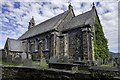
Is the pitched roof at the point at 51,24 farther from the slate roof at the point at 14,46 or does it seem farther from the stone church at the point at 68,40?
the slate roof at the point at 14,46

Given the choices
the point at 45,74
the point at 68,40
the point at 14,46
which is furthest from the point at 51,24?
the point at 45,74

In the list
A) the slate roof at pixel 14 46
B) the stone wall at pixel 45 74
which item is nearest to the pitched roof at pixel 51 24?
the slate roof at pixel 14 46

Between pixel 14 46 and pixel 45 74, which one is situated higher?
pixel 14 46

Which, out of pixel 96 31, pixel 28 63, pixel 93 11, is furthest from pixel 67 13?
pixel 28 63

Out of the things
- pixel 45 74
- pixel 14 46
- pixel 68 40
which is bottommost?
pixel 45 74

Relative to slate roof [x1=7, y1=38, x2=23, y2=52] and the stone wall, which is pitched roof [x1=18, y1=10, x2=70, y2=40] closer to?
slate roof [x1=7, y1=38, x2=23, y2=52]

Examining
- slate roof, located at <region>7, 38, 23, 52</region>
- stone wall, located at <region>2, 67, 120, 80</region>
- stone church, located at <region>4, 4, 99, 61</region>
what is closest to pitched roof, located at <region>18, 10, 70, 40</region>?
stone church, located at <region>4, 4, 99, 61</region>

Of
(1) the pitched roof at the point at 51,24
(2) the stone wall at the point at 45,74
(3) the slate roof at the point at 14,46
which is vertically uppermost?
(1) the pitched roof at the point at 51,24

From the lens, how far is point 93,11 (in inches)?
941

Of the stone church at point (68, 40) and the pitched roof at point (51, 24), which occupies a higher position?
the pitched roof at point (51, 24)

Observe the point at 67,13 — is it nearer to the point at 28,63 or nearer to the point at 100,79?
the point at 28,63

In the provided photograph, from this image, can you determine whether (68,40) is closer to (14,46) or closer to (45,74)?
(14,46)

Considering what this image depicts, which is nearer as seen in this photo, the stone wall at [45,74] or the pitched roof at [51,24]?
the stone wall at [45,74]

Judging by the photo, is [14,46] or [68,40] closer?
[68,40]
